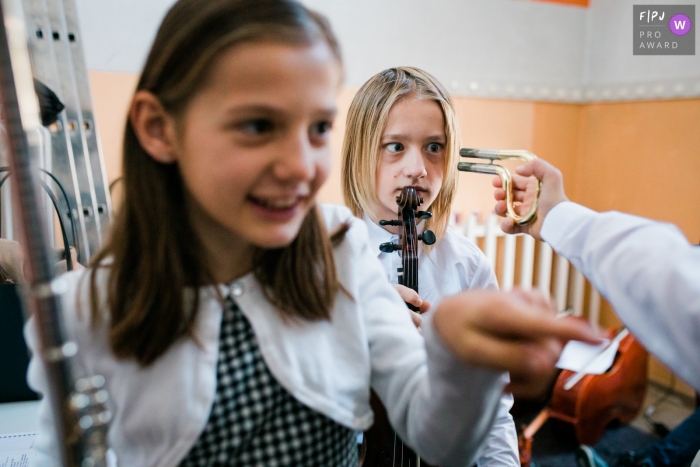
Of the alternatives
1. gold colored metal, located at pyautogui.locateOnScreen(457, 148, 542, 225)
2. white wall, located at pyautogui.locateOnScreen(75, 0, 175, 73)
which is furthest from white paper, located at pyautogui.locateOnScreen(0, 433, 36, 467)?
white wall, located at pyautogui.locateOnScreen(75, 0, 175, 73)

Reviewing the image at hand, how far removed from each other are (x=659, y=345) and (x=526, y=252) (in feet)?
5.70

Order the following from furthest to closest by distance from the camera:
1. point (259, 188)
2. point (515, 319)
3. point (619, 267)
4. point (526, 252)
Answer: point (526, 252), point (619, 267), point (259, 188), point (515, 319)

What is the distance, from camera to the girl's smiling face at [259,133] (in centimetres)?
43

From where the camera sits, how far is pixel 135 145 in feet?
1.73

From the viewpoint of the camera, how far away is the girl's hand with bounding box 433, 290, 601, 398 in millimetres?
348

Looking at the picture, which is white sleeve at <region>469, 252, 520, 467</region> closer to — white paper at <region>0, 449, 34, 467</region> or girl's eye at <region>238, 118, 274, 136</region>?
girl's eye at <region>238, 118, 274, 136</region>

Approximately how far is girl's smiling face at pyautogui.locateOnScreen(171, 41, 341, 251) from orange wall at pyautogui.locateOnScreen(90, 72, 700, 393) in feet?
4.18

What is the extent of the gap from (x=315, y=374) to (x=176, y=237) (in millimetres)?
215

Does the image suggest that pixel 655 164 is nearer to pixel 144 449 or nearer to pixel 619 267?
pixel 619 267

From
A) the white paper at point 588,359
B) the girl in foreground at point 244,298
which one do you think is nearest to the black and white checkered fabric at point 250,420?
the girl in foreground at point 244,298

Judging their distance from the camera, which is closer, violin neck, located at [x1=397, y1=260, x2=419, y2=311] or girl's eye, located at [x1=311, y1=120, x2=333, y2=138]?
girl's eye, located at [x1=311, y1=120, x2=333, y2=138]

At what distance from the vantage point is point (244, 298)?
0.53 m

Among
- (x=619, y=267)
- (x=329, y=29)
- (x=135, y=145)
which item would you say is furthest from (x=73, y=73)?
(x=619, y=267)

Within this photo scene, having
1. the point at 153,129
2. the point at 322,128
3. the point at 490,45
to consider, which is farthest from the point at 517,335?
the point at 490,45
